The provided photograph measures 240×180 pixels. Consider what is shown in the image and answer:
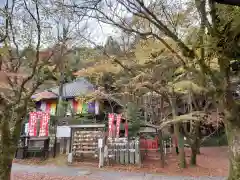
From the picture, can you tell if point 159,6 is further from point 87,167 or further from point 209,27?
point 87,167

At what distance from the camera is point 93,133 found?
579 inches

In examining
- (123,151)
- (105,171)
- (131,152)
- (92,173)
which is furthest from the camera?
(123,151)

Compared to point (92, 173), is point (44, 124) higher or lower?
higher

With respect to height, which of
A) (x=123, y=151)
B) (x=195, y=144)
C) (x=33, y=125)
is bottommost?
(x=123, y=151)

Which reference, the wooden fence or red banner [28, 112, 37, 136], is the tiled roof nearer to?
red banner [28, 112, 37, 136]

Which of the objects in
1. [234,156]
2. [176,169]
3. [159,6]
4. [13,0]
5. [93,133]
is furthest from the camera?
[93,133]

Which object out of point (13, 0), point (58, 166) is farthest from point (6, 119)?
point (58, 166)

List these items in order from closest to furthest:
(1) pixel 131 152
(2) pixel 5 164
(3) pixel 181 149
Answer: (2) pixel 5 164 < (3) pixel 181 149 < (1) pixel 131 152

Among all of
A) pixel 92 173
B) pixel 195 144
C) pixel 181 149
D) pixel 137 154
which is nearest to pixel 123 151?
pixel 137 154

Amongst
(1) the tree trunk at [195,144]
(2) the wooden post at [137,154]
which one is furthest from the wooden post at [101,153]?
(1) the tree trunk at [195,144]

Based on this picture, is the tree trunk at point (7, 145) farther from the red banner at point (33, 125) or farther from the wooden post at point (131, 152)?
the red banner at point (33, 125)

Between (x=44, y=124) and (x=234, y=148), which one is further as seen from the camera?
(x=44, y=124)

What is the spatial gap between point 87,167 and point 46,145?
392cm

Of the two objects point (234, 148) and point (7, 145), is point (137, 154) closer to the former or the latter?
point (7, 145)
